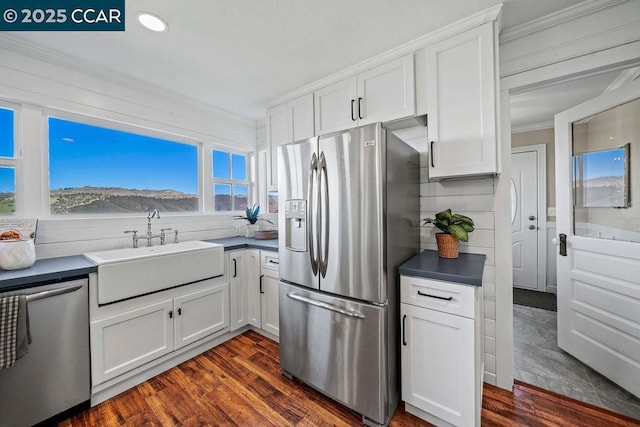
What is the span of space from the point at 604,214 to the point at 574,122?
2.49 feet

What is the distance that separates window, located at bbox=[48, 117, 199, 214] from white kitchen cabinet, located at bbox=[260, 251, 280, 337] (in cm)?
121

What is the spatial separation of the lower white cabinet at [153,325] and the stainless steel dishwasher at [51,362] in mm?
82

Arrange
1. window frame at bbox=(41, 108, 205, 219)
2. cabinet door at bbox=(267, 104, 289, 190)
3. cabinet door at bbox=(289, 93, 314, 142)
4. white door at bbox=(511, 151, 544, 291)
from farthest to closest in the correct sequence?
white door at bbox=(511, 151, 544, 291)
cabinet door at bbox=(267, 104, 289, 190)
cabinet door at bbox=(289, 93, 314, 142)
window frame at bbox=(41, 108, 205, 219)

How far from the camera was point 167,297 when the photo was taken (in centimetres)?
202

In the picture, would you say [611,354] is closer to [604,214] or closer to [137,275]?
[604,214]

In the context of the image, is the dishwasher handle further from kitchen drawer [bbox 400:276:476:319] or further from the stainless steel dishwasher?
kitchen drawer [bbox 400:276:476:319]

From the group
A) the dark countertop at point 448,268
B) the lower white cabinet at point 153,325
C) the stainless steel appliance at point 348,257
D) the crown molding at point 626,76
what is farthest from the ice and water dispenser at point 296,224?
the crown molding at point 626,76

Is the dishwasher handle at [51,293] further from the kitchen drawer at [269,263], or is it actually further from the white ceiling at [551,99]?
the white ceiling at [551,99]

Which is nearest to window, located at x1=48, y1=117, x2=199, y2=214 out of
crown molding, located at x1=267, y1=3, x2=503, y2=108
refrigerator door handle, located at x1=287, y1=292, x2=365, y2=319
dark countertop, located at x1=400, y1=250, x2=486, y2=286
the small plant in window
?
the small plant in window

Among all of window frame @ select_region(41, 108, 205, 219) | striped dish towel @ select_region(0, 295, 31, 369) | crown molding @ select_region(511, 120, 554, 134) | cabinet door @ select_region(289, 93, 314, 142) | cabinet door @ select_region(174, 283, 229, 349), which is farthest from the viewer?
crown molding @ select_region(511, 120, 554, 134)

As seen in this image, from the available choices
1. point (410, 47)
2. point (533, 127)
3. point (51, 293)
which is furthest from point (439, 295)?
point (533, 127)

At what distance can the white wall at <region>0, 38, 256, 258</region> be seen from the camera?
184cm

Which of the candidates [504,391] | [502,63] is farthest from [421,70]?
[504,391]

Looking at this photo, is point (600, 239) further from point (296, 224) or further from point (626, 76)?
point (296, 224)
